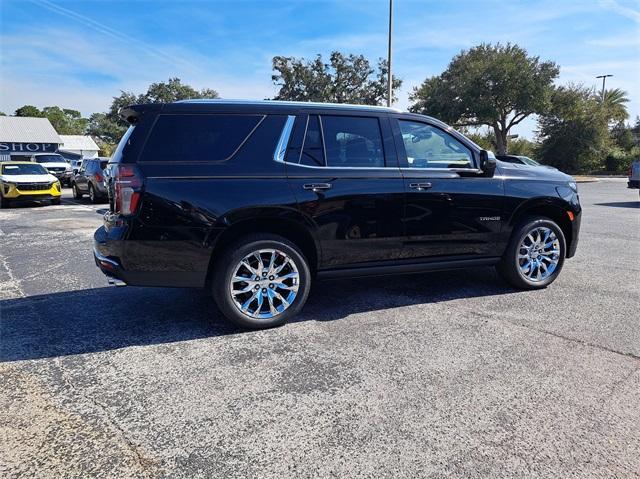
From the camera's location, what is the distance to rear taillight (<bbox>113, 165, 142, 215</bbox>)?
3.60 metres

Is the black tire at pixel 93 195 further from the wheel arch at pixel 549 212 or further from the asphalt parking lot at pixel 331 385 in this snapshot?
the wheel arch at pixel 549 212

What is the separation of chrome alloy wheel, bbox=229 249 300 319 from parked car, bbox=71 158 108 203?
43.7ft

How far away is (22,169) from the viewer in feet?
51.7

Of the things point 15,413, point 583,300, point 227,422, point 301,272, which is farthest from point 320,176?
point 583,300

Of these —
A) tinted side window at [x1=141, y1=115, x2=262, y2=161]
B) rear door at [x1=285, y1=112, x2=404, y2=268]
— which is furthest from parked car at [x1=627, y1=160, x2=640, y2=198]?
tinted side window at [x1=141, y1=115, x2=262, y2=161]

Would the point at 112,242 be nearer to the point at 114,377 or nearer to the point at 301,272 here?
the point at 114,377

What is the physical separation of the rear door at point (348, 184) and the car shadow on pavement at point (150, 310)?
72cm

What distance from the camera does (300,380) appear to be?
10.2ft

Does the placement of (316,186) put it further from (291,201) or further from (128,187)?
(128,187)

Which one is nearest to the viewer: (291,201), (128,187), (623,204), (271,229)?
(128,187)

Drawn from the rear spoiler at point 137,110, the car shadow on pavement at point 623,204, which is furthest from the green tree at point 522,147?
the rear spoiler at point 137,110

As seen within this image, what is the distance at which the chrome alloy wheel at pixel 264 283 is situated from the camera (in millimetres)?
3920

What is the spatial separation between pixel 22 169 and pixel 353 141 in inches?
616

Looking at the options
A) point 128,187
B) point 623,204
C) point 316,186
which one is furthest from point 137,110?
point 623,204
